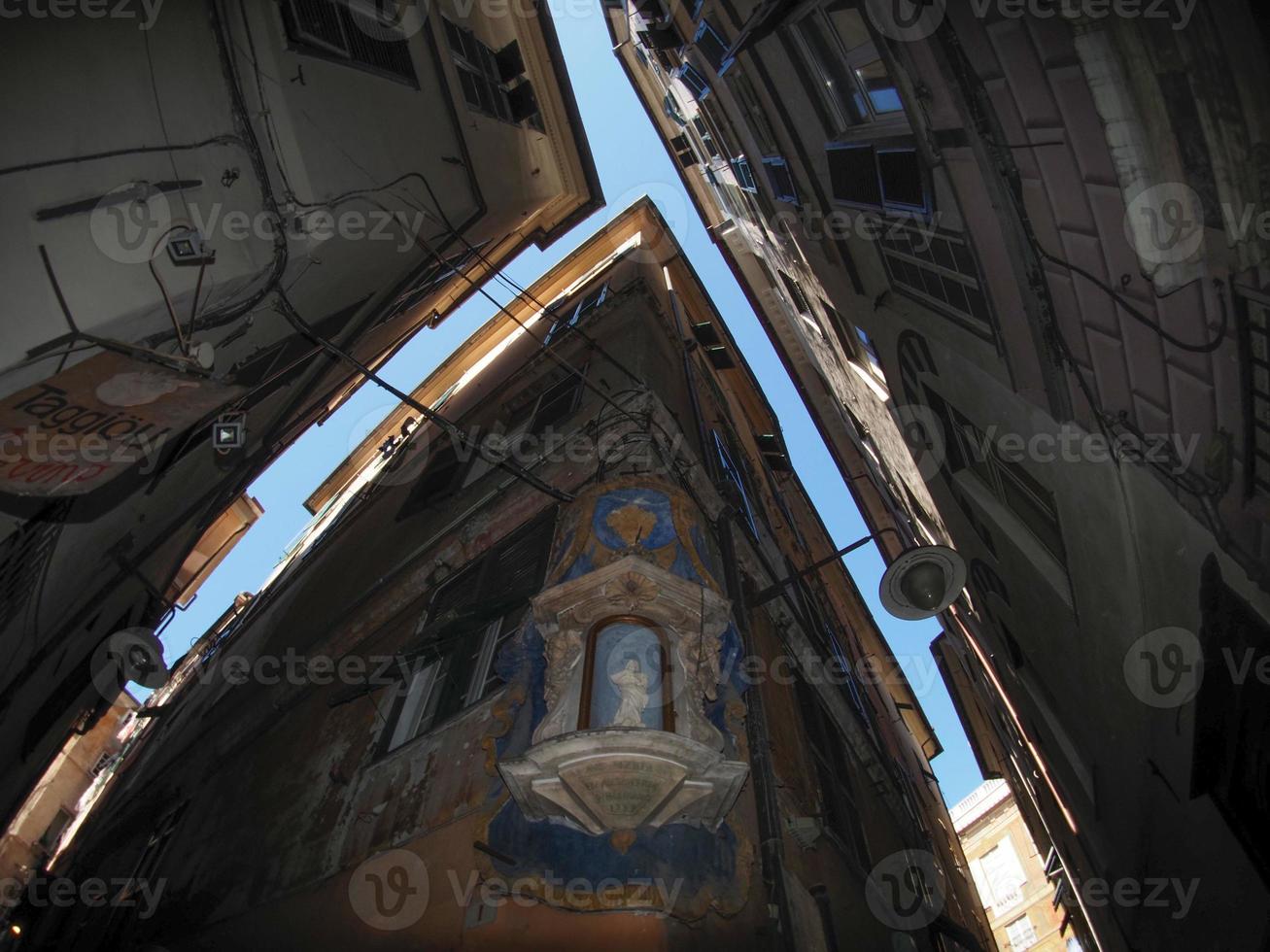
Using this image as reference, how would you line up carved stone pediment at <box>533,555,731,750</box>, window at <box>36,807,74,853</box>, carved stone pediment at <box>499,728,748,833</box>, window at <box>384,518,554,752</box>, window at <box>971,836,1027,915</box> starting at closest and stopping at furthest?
carved stone pediment at <box>499,728,748,833</box> < carved stone pediment at <box>533,555,731,750</box> < window at <box>384,518,554,752</box> < window at <box>36,807,74,853</box> < window at <box>971,836,1027,915</box>

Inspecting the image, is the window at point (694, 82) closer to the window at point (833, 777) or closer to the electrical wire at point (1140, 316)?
the electrical wire at point (1140, 316)

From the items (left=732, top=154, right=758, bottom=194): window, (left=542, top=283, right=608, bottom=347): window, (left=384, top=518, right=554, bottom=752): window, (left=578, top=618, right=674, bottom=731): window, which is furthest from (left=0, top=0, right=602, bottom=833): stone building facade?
(left=578, top=618, right=674, bottom=731): window

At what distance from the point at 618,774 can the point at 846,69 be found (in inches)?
346

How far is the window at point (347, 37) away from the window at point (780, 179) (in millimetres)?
5793

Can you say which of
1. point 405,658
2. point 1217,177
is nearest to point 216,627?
point 405,658

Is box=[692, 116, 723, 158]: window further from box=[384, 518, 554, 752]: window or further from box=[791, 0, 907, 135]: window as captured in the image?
box=[384, 518, 554, 752]: window

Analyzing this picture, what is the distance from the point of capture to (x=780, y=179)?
1327cm

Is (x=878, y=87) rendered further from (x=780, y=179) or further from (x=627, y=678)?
(x=627, y=678)

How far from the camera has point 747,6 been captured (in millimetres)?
10953

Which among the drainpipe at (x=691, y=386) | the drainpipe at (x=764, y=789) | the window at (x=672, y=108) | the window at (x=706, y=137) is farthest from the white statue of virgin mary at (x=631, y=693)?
the window at (x=672, y=108)

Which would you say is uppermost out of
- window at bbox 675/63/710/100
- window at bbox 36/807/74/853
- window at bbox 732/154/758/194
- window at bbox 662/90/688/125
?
window at bbox 662/90/688/125

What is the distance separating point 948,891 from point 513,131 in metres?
14.2

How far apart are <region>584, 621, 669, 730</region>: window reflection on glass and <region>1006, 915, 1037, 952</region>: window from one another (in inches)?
1467

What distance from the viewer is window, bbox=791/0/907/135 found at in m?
9.06
